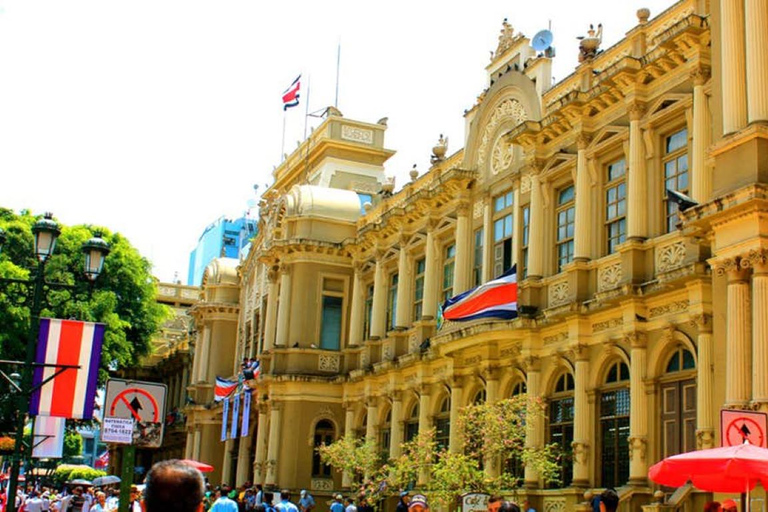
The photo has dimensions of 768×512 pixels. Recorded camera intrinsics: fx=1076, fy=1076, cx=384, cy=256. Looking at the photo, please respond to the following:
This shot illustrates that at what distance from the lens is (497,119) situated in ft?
93.0

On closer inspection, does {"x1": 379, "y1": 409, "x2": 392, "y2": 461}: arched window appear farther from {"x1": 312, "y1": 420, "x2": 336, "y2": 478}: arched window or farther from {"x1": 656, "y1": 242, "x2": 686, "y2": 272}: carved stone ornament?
{"x1": 656, "y1": 242, "x2": 686, "y2": 272}: carved stone ornament

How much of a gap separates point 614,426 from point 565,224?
520cm

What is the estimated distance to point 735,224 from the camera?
1664 cm

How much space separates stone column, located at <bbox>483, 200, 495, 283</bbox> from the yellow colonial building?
6 cm

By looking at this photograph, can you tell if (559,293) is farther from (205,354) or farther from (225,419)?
(205,354)

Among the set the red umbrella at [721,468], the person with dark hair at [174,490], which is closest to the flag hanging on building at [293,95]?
the red umbrella at [721,468]

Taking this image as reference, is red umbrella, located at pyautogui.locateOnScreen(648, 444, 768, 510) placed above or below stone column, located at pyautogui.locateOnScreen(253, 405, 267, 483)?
below

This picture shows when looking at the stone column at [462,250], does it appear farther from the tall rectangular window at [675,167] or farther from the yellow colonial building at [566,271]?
the tall rectangular window at [675,167]

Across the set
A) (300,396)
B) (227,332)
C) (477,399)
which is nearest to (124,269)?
(227,332)

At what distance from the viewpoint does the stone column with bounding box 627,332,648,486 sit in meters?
20.2

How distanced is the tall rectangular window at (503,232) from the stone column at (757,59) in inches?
411

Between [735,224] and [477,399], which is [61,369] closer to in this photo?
[735,224]

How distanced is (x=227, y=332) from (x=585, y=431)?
94.5 ft

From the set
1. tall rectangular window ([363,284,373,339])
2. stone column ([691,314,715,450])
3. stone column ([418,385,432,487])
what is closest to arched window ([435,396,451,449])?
stone column ([418,385,432,487])
